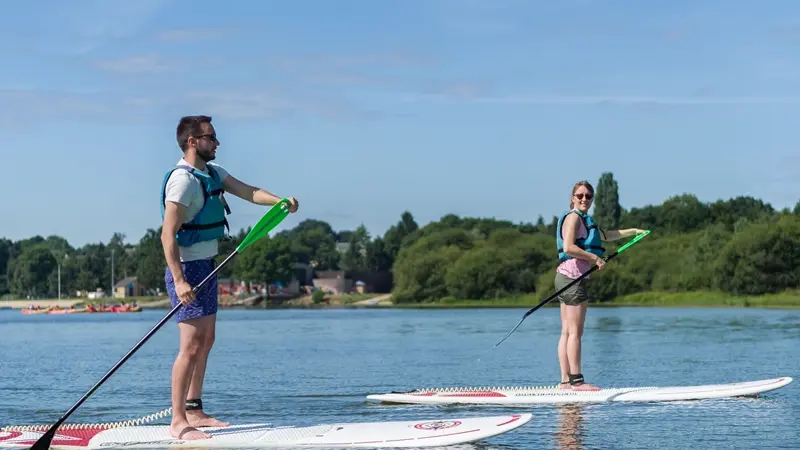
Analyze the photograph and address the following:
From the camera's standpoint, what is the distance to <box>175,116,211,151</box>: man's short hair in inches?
347

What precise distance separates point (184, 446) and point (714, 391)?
232 inches

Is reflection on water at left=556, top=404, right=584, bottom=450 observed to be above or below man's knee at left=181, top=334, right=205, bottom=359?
below

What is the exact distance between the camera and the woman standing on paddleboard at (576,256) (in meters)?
11.9

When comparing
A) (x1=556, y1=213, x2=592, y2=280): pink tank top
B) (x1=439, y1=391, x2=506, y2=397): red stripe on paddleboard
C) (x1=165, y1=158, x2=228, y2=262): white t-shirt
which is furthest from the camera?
(x1=439, y1=391, x2=506, y2=397): red stripe on paddleboard

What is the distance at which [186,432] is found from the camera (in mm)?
8750

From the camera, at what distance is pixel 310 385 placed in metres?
15.5

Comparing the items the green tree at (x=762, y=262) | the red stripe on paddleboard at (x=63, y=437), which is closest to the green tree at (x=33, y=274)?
the green tree at (x=762, y=262)

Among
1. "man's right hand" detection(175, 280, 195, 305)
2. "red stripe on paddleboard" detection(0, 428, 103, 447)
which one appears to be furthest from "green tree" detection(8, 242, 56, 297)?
"man's right hand" detection(175, 280, 195, 305)

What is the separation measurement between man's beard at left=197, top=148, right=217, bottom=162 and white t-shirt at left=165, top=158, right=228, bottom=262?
0.29 feet

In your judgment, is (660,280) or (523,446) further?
(660,280)

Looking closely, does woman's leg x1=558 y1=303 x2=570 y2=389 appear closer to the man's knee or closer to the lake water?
the lake water

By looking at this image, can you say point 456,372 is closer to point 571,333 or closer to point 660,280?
point 571,333

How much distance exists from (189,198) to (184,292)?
2.25 feet

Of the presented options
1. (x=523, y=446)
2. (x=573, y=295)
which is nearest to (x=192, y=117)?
(x=523, y=446)
